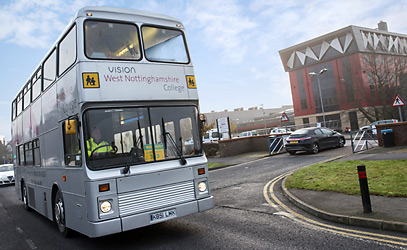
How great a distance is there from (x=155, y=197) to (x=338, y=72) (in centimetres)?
5636

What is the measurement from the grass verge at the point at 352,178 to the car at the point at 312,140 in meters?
5.65

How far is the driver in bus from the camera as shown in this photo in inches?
217

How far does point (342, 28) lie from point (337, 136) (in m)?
40.1

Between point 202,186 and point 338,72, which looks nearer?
point 202,186

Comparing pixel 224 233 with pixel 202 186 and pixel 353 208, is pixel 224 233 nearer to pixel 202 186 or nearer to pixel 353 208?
pixel 202 186

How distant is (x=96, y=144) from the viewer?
554cm

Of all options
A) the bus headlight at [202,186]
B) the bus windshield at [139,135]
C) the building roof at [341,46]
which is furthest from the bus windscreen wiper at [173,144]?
the building roof at [341,46]

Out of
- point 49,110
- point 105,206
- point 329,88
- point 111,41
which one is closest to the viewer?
point 105,206

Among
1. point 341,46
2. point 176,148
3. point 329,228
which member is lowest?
point 329,228

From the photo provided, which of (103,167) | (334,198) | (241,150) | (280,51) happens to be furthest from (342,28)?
(103,167)

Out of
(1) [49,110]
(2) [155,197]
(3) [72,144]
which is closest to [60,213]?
(3) [72,144]

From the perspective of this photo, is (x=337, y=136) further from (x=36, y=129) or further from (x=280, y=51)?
(x=280, y=51)

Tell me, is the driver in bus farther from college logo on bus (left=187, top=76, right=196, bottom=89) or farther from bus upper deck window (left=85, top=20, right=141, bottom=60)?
college logo on bus (left=187, top=76, right=196, bottom=89)

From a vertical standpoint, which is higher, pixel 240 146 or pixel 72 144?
pixel 72 144
